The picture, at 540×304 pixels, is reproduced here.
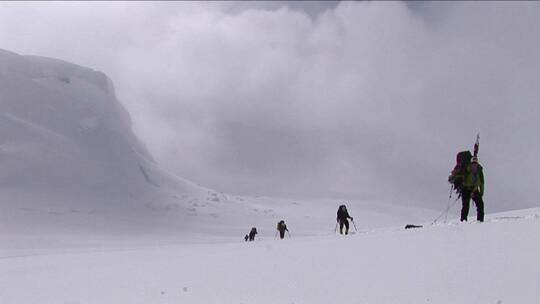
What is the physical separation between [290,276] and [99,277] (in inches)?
148

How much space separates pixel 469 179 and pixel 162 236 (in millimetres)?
53356

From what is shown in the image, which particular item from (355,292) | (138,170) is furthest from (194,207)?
(355,292)

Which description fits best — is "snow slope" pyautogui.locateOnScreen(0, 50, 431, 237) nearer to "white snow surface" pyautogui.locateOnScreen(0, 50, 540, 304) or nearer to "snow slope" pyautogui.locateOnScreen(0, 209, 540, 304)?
"white snow surface" pyautogui.locateOnScreen(0, 50, 540, 304)

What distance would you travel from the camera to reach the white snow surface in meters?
7.69

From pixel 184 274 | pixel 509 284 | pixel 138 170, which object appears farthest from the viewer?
pixel 138 170

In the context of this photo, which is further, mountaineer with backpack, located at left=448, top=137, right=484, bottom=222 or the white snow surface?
mountaineer with backpack, located at left=448, top=137, right=484, bottom=222

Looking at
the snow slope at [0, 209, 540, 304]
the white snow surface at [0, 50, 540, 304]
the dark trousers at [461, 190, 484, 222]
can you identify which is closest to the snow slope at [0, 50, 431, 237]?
the white snow surface at [0, 50, 540, 304]

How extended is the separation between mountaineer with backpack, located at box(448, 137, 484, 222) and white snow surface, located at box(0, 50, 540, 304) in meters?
0.66

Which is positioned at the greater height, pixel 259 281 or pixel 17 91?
pixel 17 91

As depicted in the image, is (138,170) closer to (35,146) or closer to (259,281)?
(35,146)

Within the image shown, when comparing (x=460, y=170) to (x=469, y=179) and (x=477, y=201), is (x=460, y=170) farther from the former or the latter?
(x=477, y=201)

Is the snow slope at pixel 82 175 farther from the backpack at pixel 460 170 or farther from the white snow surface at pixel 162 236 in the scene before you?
the backpack at pixel 460 170

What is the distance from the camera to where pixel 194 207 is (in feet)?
285

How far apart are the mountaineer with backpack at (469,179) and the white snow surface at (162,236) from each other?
66 cm
